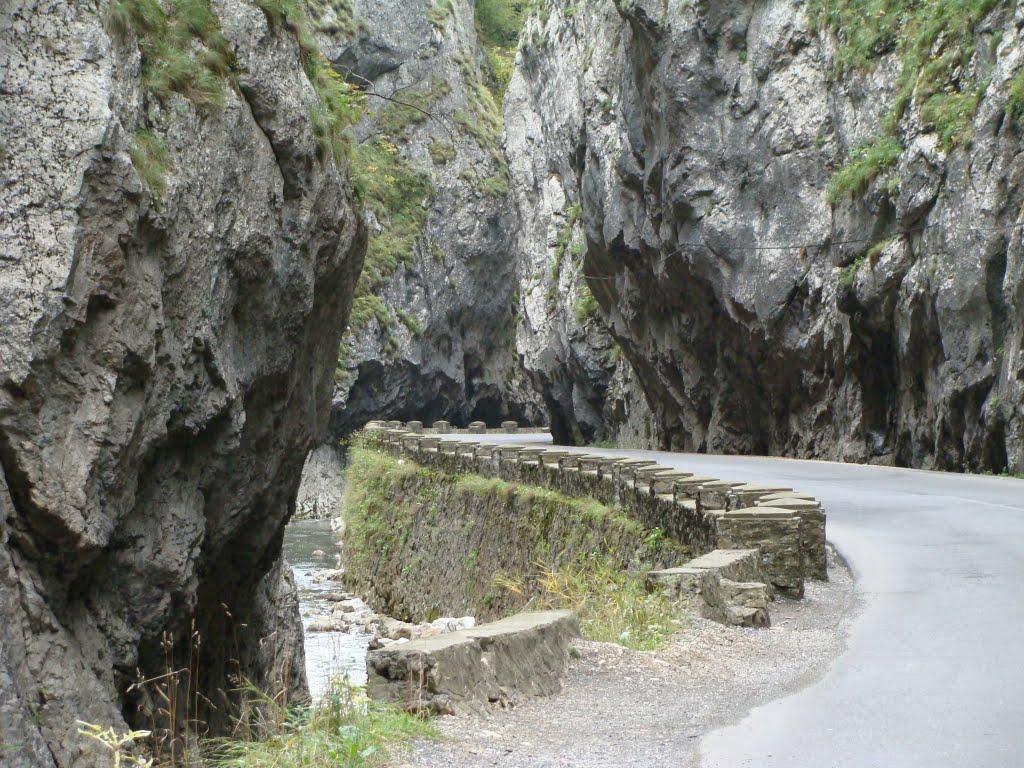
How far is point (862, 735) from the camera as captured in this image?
5551 mm

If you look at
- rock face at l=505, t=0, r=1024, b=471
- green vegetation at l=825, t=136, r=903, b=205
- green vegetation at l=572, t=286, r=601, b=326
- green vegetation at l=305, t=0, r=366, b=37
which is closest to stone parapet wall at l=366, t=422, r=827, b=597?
rock face at l=505, t=0, r=1024, b=471

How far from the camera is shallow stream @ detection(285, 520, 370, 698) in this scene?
16317mm

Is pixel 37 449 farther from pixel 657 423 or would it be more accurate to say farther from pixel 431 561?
pixel 657 423

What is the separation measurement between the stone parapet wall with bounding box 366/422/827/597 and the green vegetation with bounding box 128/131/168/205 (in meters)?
6.13

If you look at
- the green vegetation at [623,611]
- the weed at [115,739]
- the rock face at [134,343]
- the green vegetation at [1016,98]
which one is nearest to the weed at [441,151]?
the green vegetation at [1016,98]

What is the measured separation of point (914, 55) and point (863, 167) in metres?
2.89

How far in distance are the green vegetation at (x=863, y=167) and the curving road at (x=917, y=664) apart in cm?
1355

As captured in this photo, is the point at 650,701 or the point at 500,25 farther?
the point at 500,25

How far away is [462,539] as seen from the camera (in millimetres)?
26109

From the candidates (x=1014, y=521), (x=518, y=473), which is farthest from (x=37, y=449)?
(x=518, y=473)

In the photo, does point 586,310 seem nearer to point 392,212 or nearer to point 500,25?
point 392,212

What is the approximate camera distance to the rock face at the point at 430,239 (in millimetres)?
61312

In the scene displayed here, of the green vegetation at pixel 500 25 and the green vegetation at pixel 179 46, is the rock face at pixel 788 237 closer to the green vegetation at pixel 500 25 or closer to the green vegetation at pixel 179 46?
the green vegetation at pixel 179 46

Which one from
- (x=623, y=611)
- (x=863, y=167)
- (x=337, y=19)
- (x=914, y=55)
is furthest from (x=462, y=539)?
(x=337, y=19)
